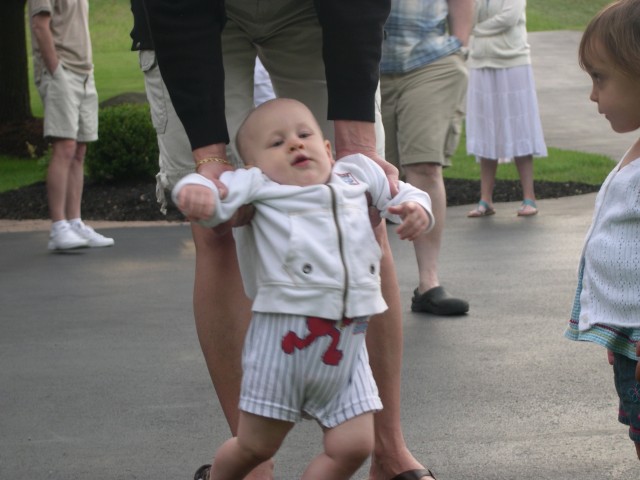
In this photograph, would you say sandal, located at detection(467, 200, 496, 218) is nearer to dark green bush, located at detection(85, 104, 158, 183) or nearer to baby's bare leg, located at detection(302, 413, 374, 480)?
dark green bush, located at detection(85, 104, 158, 183)

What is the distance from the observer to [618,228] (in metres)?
3.24

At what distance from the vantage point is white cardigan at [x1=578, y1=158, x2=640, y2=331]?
3.19m

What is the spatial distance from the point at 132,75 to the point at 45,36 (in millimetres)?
22719

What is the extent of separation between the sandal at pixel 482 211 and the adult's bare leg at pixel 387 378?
6.84 m

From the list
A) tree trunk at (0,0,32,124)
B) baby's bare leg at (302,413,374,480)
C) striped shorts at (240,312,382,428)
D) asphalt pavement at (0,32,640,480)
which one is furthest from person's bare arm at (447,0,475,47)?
tree trunk at (0,0,32,124)

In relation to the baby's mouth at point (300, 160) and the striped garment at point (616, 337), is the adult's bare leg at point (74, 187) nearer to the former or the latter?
the baby's mouth at point (300, 160)

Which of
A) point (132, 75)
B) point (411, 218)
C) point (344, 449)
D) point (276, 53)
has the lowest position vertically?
point (132, 75)

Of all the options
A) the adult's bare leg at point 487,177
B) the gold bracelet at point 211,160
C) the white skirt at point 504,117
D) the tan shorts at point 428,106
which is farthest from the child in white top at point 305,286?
the white skirt at point 504,117

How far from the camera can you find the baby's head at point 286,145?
3.27 metres

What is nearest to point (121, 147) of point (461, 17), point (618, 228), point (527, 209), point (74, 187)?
point (74, 187)

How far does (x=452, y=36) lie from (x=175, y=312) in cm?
208

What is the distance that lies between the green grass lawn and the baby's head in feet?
31.3

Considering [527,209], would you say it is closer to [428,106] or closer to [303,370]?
[428,106]

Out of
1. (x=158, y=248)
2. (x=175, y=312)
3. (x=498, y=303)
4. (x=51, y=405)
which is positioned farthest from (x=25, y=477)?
(x=158, y=248)
